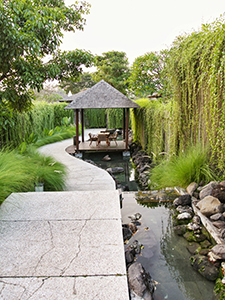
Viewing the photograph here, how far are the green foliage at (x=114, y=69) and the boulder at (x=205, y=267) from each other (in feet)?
91.3

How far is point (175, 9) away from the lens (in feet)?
38.2

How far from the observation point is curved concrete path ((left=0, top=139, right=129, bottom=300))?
78.5 inches

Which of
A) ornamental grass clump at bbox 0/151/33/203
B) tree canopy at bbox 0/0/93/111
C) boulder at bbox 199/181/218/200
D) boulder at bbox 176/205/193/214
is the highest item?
tree canopy at bbox 0/0/93/111

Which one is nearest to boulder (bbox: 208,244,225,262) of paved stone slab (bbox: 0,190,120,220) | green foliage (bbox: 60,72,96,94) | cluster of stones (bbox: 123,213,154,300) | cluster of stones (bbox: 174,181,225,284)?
cluster of stones (bbox: 174,181,225,284)

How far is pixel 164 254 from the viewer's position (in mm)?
3176

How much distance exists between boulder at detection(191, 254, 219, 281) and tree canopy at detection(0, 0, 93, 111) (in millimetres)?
4650

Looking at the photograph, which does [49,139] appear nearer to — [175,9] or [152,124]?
[152,124]

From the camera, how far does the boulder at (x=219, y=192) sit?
3.80 metres

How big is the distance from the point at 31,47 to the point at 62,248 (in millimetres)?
4105

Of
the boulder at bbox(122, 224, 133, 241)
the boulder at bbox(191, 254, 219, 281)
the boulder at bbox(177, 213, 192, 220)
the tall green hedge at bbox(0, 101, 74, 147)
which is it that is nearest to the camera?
the boulder at bbox(191, 254, 219, 281)

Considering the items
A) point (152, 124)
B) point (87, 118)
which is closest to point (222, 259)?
point (152, 124)

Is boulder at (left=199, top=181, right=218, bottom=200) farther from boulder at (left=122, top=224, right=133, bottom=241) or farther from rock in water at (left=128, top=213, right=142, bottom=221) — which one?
boulder at (left=122, top=224, right=133, bottom=241)

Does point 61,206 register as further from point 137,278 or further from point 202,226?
point 202,226

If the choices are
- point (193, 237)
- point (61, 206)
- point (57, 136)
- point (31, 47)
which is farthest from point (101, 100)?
point (193, 237)
